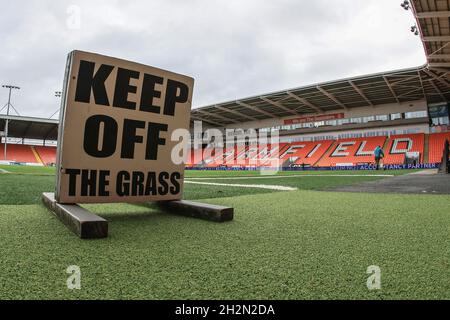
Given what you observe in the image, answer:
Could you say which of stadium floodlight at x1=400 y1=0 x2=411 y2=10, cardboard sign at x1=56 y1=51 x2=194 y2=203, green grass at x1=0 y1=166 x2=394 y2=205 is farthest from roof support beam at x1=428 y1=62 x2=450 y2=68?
cardboard sign at x1=56 y1=51 x2=194 y2=203

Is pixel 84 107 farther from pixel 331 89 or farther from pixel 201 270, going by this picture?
pixel 331 89

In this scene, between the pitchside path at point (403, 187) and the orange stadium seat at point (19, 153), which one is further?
the orange stadium seat at point (19, 153)

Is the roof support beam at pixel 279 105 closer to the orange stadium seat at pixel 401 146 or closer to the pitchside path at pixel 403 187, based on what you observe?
the orange stadium seat at pixel 401 146

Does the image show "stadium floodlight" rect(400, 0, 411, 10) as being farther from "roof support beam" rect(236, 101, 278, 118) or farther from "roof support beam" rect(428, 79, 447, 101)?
"roof support beam" rect(236, 101, 278, 118)

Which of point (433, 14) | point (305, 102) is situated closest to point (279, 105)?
point (305, 102)

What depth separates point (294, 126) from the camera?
3847cm

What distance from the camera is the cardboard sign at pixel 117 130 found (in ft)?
7.57

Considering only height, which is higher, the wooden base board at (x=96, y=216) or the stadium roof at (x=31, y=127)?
the stadium roof at (x=31, y=127)

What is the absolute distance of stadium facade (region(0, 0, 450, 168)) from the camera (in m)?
25.4

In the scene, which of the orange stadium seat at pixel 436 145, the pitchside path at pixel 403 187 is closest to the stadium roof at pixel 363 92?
the orange stadium seat at pixel 436 145

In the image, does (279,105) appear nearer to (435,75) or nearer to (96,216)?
(435,75)

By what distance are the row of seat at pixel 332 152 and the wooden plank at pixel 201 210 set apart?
28560 mm
